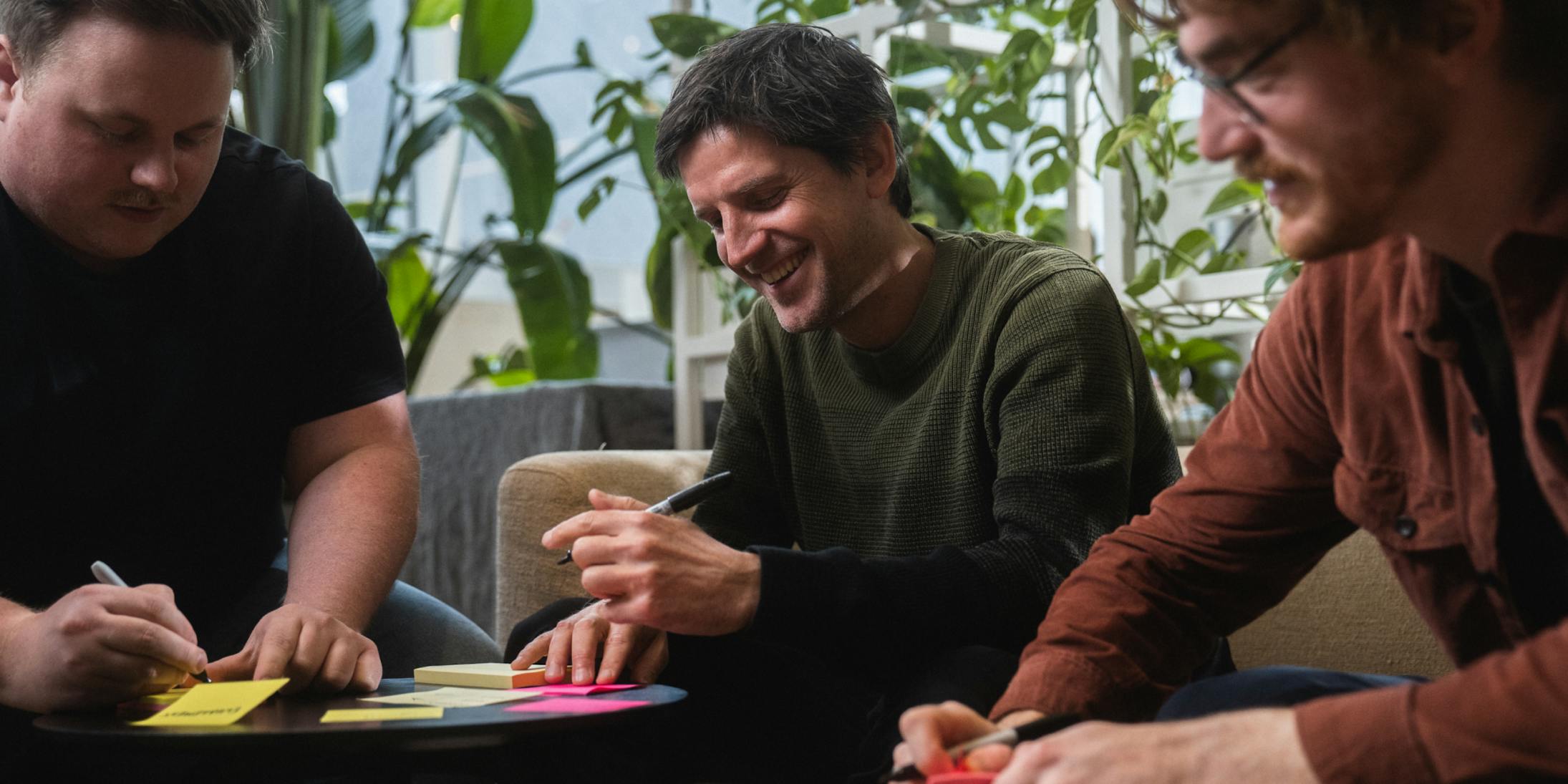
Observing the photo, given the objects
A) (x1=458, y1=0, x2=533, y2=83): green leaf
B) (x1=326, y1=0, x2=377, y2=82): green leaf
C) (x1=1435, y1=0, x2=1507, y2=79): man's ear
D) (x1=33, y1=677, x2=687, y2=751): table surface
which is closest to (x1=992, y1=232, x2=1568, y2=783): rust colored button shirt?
(x1=1435, y1=0, x2=1507, y2=79): man's ear

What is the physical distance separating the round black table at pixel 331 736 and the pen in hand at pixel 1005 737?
0.75 feet

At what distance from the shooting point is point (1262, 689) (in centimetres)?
97

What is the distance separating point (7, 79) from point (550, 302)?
180 cm

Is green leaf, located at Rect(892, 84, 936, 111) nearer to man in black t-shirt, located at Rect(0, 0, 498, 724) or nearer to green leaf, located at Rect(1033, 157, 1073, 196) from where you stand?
green leaf, located at Rect(1033, 157, 1073, 196)

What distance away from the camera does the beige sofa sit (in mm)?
1604

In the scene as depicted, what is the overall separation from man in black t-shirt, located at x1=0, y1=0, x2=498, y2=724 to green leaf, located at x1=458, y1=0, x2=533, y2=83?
74.8 inches

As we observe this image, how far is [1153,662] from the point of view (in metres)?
1.10

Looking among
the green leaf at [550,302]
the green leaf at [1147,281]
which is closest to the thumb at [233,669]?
the green leaf at [1147,281]

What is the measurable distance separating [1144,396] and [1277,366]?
398mm

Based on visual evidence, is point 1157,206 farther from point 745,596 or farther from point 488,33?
point 488,33

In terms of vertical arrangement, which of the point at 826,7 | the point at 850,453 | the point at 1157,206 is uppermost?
the point at 826,7

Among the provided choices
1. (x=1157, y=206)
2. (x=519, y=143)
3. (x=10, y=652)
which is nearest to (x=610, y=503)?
(x=10, y=652)

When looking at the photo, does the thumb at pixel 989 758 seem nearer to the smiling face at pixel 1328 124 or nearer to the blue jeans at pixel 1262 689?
the blue jeans at pixel 1262 689

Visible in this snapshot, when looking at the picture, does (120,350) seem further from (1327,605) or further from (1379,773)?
(1327,605)
